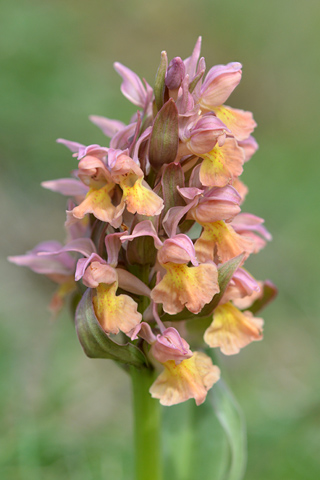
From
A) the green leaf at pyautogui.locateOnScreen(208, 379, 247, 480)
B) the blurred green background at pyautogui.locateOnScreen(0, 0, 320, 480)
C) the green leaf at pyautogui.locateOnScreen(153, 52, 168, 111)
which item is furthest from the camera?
the blurred green background at pyautogui.locateOnScreen(0, 0, 320, 480)

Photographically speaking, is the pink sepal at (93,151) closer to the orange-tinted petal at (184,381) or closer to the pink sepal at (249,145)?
the pink sepal at (249,145)

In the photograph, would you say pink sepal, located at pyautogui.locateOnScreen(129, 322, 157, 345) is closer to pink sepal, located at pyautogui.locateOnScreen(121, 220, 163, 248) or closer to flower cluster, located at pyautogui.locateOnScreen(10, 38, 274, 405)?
flower cluster, located at pyautogui.locateOnScreen(10, 38, 274, 405)

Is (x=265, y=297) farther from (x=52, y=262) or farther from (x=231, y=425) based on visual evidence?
(x=52, y=262)

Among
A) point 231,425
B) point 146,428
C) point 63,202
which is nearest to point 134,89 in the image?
point 146,428

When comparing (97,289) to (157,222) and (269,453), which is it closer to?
(157,222)

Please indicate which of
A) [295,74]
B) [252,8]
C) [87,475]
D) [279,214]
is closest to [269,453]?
[87,475]

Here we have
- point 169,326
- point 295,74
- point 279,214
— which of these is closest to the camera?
point 169,326

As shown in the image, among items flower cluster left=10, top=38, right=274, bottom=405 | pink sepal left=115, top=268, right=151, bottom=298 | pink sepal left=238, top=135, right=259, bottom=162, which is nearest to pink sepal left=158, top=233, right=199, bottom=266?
flower cluster left=10, top=38, right=274, bottom=405
